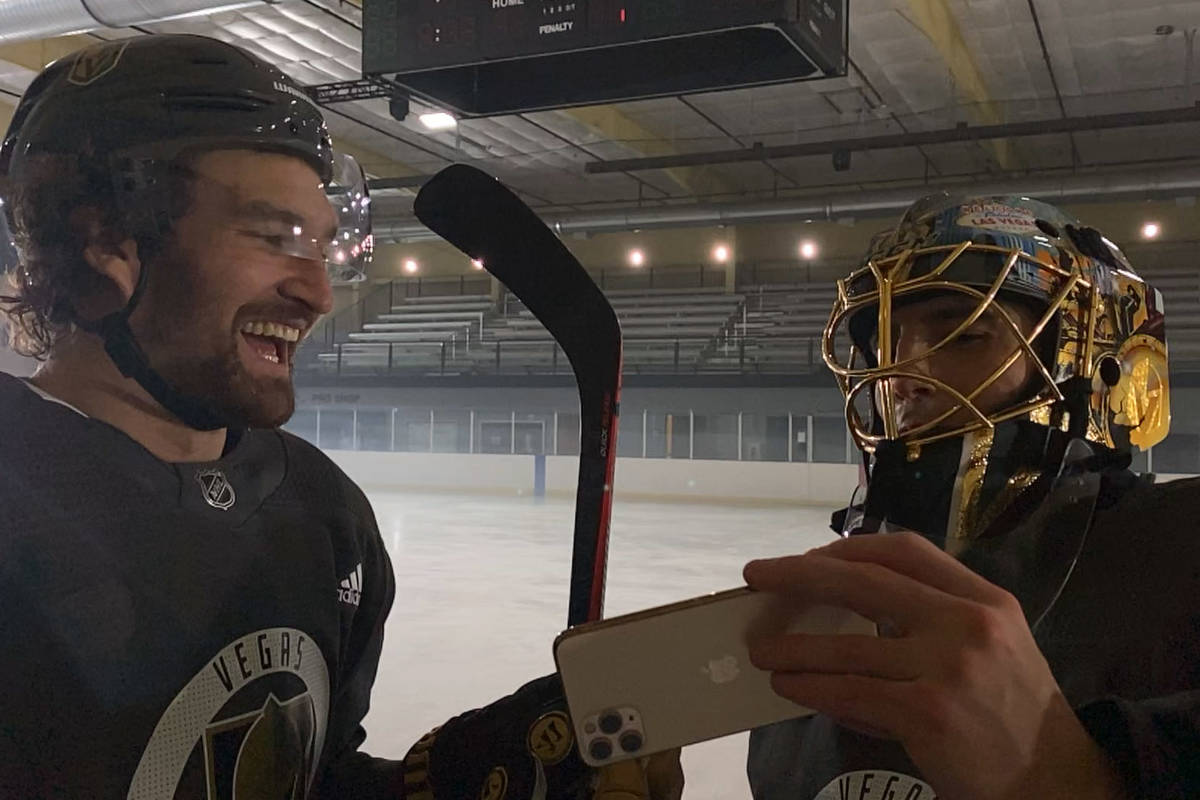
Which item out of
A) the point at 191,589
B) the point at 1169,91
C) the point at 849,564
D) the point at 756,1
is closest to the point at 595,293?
the point at 191,589

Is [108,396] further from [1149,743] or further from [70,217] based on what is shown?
[1149,743]

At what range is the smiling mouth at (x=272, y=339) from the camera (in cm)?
83

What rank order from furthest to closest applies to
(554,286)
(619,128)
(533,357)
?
(533,357)
(619,128)
(554,286)

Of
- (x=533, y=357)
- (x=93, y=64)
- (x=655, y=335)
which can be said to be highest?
(x=655, y=335)

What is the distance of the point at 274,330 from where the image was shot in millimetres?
848

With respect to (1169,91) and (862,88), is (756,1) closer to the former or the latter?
(862,88)

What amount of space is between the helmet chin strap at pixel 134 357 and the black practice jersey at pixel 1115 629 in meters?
0.59

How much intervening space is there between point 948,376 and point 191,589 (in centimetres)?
67

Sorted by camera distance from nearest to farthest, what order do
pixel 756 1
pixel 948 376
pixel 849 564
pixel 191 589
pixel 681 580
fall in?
pixel 849 564, pixel 191 589, pixel 948 376, pixel 756 1, pixel 681 580

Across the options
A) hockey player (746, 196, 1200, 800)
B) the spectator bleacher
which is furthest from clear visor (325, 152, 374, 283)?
the spectator bleacher

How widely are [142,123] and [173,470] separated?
11.0 inches

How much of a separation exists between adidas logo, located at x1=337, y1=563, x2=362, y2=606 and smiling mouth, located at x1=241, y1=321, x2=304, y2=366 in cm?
21

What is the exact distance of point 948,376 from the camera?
91 cm

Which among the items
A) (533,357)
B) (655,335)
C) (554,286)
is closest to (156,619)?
(554,286)
